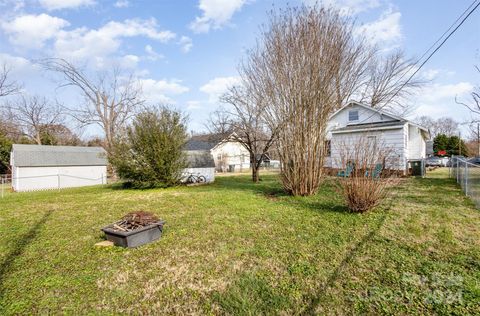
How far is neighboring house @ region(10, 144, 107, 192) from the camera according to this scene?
15742 millimetres

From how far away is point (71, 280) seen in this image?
9.37 ft

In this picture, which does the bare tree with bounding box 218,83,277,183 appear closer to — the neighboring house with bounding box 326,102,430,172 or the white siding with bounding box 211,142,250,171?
the neighboring house with bounding box 326,102,430,172

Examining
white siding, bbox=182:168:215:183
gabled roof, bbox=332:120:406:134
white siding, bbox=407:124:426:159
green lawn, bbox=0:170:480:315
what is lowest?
green lawn, bbox=0:170:480:315

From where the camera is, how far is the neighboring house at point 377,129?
40.7ft

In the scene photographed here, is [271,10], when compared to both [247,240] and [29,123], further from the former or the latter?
[29,123]

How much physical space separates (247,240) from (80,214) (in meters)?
4.92

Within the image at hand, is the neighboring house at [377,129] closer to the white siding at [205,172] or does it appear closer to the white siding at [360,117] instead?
the white siding at [360,117]

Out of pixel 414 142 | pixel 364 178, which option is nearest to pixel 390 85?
pixel 414 142

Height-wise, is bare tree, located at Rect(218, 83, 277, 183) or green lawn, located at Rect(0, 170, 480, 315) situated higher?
bare tree, located at Rect(218, 83, 277, 183)

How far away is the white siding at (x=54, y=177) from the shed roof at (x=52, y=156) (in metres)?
0.33

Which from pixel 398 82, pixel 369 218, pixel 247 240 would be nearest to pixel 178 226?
pixel 247 240

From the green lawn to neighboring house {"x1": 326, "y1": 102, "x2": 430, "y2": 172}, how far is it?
7.94m

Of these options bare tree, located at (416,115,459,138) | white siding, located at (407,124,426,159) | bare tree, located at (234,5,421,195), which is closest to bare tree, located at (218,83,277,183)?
bare tree, located at (234,5,421,195)

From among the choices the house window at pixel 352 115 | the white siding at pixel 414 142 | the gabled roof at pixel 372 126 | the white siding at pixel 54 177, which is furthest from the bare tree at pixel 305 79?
the white siding at pixel 54 177
